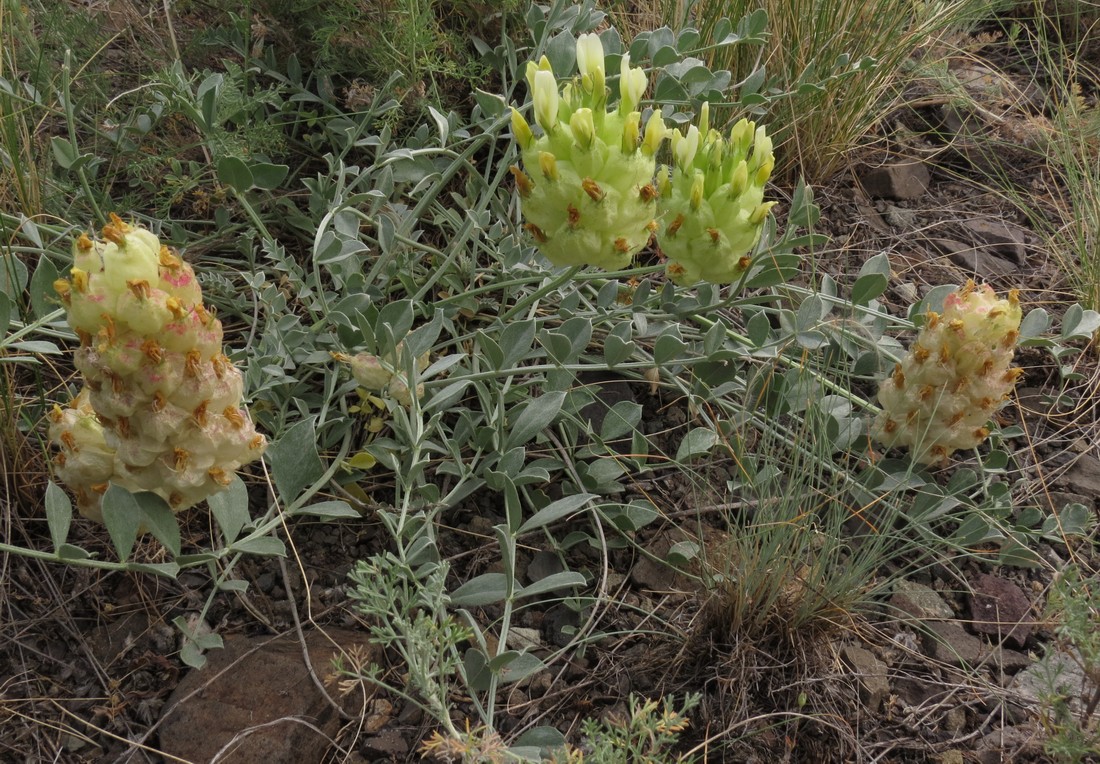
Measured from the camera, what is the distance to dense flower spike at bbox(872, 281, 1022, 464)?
75.1 inches

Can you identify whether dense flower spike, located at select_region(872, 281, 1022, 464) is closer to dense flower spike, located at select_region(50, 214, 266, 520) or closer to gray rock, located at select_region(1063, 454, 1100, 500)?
gray rock, located at select_region(1063, 454, 1100, 500)

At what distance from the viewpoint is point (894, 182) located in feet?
10.1

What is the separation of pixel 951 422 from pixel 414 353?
40.9 inches

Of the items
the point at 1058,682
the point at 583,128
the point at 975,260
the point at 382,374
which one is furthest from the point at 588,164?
the point at 975,260

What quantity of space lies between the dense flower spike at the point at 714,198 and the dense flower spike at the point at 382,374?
0.53 metres

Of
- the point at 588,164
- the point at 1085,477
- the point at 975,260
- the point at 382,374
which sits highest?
the point at 588,164

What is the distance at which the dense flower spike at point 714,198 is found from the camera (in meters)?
1.69

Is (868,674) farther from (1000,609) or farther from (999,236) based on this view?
(999,236)

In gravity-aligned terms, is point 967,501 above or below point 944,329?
below

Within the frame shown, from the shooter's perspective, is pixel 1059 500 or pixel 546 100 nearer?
pixel 546 100

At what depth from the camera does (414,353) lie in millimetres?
1837

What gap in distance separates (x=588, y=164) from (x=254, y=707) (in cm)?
105

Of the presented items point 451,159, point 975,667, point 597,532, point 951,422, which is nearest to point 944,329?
point 951,422

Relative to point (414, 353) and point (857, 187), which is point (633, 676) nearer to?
point (414, 353)
